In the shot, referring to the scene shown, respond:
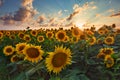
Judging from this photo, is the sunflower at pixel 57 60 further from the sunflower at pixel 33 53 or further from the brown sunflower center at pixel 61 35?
the brown sunflower center at pixel 61 35

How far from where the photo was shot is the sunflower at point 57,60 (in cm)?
222

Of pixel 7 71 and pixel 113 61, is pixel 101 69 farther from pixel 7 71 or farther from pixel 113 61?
pixel 7 71

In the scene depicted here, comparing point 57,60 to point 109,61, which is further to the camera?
point 109,61

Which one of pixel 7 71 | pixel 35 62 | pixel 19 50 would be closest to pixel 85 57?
pixel 35 62

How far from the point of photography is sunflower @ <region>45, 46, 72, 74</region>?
2220 mm

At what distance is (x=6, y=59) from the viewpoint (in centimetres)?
390

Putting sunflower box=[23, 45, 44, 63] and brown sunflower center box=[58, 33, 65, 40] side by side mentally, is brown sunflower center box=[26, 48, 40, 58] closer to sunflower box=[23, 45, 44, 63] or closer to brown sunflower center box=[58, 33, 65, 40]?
sunflower box=[23, 45, 44, 63]

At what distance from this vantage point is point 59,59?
2232mm

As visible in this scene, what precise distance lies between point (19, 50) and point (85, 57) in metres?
0.70

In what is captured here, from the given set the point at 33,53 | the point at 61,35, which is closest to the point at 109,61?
the point at 33,53

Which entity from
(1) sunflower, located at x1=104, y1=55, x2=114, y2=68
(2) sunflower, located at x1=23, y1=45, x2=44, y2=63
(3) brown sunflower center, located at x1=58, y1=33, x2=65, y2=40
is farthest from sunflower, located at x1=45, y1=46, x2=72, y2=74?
(3) brown sunflower center, located at x1=58, y1=33, x2=65, y2=40

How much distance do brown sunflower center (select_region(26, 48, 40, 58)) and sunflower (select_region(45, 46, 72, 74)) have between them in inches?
12.0

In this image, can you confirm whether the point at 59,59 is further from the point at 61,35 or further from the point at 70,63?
the point at 61,35

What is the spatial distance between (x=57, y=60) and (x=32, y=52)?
42 centimetres
